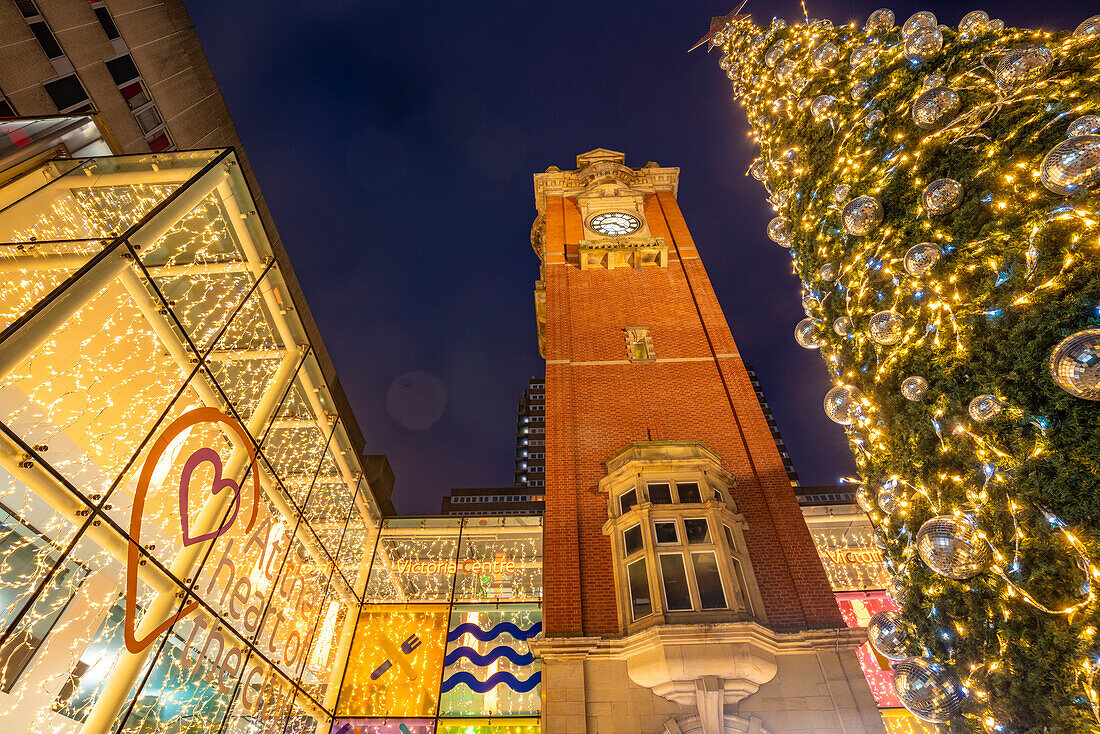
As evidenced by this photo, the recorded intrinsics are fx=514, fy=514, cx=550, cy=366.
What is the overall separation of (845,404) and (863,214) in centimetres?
187

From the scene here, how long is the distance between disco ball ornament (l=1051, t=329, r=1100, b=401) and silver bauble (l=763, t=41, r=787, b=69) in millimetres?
5743

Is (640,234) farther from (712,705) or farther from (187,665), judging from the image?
(187,665)

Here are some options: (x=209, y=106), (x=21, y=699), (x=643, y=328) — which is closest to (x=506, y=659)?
(x=21, y=699)

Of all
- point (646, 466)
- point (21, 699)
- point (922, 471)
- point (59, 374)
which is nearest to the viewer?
point (922, 471)

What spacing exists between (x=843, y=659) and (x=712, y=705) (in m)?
2.85

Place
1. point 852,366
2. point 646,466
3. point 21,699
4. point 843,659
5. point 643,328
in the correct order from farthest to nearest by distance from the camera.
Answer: point 643,328, point 646,466, point 843,659, point 21,699, point 852,366

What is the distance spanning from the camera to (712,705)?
27.9ft

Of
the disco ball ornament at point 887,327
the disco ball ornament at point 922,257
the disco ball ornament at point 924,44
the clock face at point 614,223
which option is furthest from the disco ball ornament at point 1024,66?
the clock face at point 614,223

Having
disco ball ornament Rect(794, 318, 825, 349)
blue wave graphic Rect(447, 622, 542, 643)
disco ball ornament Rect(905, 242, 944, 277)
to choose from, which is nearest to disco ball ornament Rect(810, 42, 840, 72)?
disco ball ornament Rect(794, 318, 825, 349)

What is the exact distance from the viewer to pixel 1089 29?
3.75m

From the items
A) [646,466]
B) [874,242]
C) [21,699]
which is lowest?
[21,699]

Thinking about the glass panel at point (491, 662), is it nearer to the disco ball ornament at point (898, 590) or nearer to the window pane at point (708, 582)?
the window pane at point (708, 582)

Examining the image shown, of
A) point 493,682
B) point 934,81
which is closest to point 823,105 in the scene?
point 934,81

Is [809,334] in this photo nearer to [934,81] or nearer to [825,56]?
[934,81]
